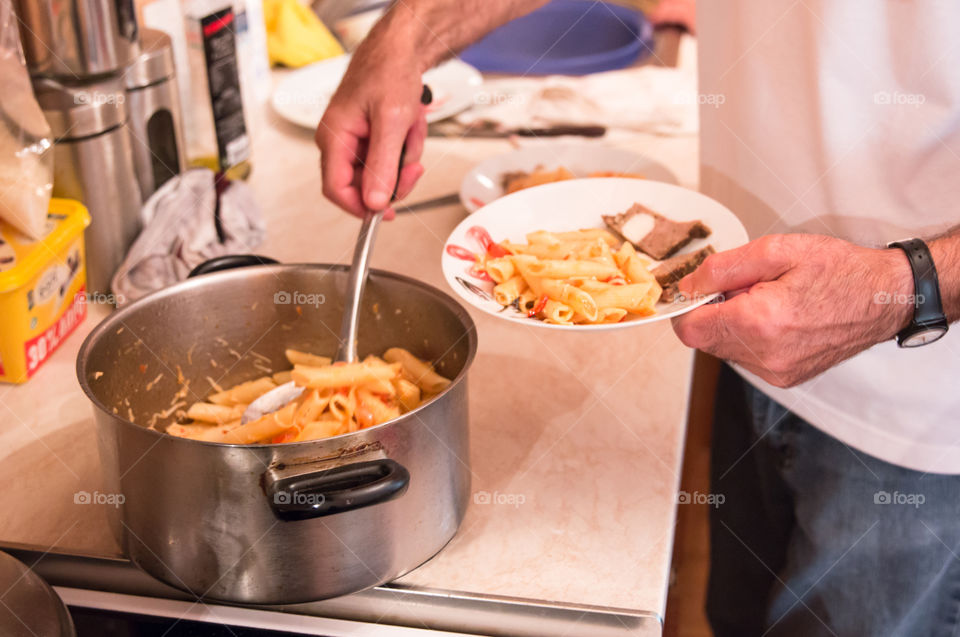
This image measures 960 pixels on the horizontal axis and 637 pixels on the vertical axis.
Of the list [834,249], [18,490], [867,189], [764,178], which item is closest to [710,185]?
[764,178]

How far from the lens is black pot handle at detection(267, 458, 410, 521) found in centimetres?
63

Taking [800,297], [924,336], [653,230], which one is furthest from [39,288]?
[924,336]

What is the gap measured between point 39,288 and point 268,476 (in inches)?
19.2

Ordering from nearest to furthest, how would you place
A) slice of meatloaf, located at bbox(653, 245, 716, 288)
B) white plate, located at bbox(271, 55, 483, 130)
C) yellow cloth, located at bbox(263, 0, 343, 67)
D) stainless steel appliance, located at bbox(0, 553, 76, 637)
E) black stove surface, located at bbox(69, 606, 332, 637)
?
stainless steel appliance, located at bbox(0, 553, 76, 637)
black stove surface, located at bbox(69, 606, 332, 637)
slice of meatloaf, located at bbox(653, 245, 716, 288)
white plate, located at bbox(271, 55, 483, 130)
yellow cloth, located at bbox(263, 0, 343, 67)

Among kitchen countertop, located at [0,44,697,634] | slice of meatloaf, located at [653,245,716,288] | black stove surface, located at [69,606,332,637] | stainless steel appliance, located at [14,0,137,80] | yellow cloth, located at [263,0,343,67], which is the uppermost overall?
stainless steel appliance, located at [14,0,137,80]

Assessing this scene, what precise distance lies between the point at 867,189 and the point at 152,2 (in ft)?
3.36

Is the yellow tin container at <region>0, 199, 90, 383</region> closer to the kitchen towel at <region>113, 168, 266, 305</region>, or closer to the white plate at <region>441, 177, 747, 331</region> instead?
the kitchen towel at <region>113, 168, 266, 305</region>

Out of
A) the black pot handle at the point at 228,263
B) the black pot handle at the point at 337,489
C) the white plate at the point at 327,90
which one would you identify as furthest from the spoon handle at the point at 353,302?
the white plate at the point at 327,90

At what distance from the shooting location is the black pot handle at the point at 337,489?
626 mm

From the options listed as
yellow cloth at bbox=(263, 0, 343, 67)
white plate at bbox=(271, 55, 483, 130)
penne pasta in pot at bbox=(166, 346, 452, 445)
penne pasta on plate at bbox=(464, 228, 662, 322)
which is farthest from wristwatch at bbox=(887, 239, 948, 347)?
yellow cloth at bbox=(263, 0, 343, 67)

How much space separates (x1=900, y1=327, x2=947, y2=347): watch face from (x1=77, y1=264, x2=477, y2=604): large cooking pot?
0.37m

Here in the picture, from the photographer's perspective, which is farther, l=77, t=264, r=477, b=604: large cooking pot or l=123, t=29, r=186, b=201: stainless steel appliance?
l=123, t=29, r=186, b=201: stainless steel appliance

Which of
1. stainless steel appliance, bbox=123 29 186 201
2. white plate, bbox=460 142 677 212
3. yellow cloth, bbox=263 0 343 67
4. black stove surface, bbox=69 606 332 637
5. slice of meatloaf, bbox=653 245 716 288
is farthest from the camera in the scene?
yellow cloth, bbox=263 0 343 67

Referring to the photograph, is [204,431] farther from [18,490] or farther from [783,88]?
[783,88]
